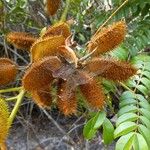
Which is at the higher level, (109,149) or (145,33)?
(145,33)

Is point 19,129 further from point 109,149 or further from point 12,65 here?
point 12,65

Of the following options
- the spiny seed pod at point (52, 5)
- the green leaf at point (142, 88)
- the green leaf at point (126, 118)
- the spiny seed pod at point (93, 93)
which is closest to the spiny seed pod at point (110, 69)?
the spiny seed pod at point (93, 93)

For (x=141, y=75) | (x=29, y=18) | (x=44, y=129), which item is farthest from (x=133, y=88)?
(x=44, y=129)

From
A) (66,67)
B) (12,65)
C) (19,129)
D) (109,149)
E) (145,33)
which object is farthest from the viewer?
(19,129)

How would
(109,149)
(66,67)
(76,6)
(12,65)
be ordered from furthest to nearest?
(109,149), (76,6), (12,65), (66,67)

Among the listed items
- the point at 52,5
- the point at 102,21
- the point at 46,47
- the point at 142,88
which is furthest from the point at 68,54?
the point at 102,21

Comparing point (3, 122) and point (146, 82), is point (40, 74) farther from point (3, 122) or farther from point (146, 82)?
point (146, 82)

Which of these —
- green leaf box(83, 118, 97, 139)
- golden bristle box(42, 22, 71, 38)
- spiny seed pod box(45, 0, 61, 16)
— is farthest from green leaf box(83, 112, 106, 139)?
spiny seed pod box(45, 0, 61, 16)
